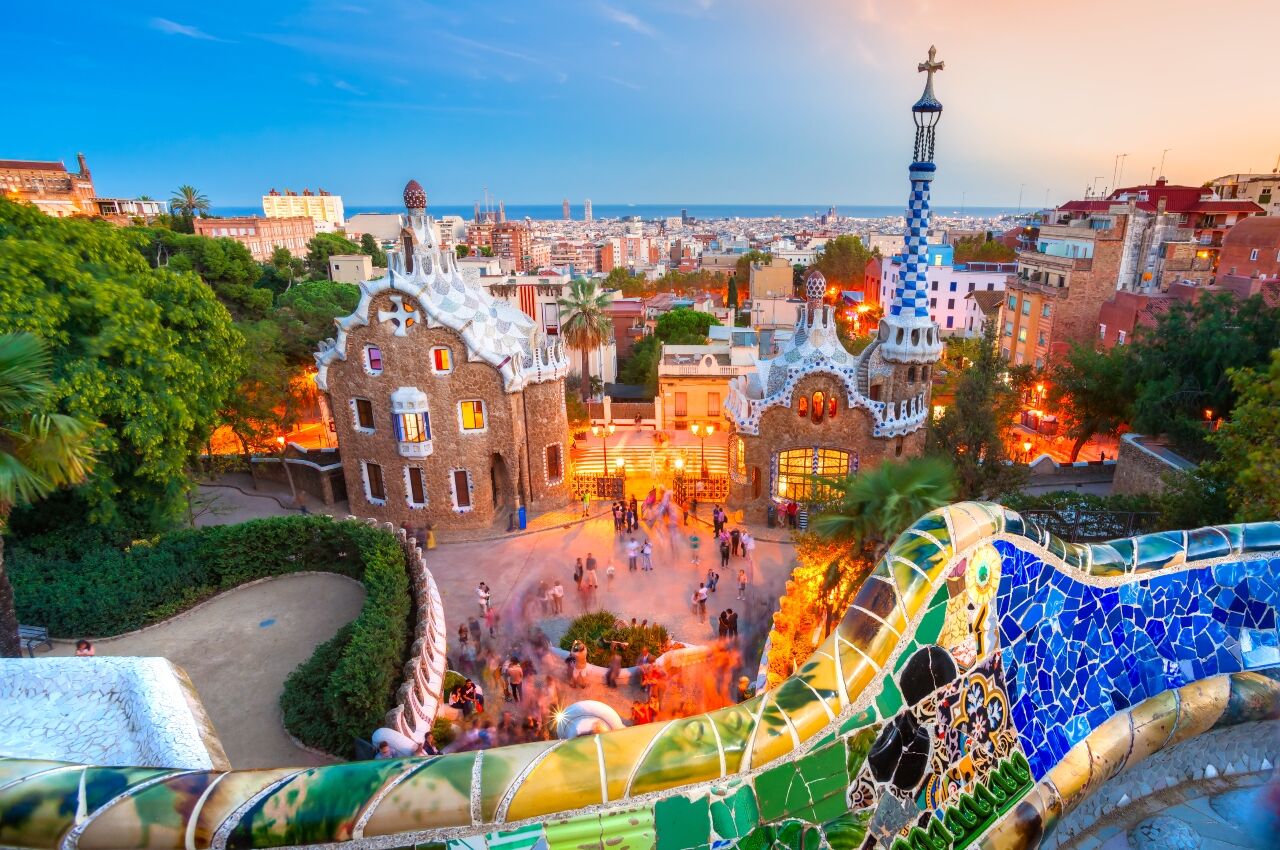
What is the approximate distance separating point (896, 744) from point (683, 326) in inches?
1718

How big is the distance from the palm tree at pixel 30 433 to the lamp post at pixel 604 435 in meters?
17.6

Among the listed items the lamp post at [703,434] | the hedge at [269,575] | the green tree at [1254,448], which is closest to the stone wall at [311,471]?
the hedge at [269,575]

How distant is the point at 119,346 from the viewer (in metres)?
15.2

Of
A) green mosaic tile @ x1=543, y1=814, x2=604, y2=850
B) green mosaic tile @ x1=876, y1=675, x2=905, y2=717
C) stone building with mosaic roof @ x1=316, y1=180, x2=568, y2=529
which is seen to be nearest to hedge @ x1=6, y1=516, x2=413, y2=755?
stone building with mosaic roof @ x1=316, y1=180, x2=568, y2=529

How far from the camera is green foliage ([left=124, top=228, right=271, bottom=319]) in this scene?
1496 inches

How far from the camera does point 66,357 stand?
14500mm

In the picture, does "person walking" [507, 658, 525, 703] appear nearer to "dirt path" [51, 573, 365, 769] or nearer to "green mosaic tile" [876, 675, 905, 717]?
"dirt path" [51, 573, 365, 769]

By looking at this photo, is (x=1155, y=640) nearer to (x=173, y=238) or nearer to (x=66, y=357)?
(x=66, y=357)

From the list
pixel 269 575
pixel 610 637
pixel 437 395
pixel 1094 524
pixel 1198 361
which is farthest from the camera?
pixel 437 395

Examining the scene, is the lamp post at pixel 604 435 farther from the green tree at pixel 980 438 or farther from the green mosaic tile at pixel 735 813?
the green mosaic tile at pixel 735 813

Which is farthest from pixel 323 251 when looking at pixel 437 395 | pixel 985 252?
pixel 985 252

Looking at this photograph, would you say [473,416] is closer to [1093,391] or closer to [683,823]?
[683,823]

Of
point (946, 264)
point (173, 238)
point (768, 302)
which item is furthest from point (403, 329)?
point (946, 264)

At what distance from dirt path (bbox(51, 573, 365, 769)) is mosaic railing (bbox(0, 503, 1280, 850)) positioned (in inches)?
360
